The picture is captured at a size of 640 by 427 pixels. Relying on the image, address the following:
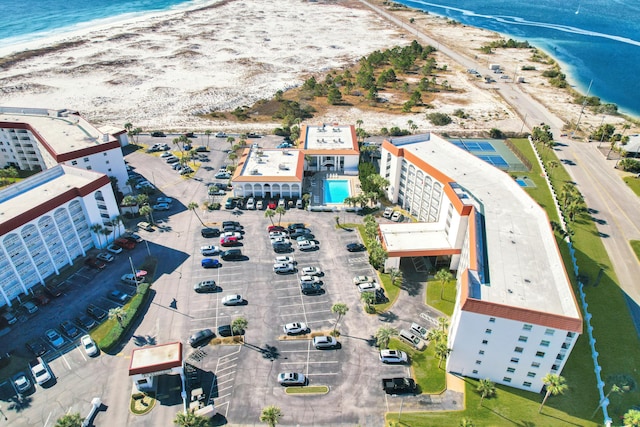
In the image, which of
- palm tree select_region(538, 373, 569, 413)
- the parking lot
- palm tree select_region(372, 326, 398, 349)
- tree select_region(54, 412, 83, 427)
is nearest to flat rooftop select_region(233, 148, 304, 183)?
the parking lot

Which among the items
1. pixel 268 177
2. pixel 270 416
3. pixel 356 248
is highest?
pixel 268 177

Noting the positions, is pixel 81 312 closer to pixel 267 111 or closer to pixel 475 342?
pixel 475 342

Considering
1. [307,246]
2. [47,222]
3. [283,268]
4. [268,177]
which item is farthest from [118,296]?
[268,177]

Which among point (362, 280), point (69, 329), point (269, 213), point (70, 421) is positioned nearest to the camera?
point (70, 421)

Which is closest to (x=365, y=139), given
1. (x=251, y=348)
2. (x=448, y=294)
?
(x=448, y=294)

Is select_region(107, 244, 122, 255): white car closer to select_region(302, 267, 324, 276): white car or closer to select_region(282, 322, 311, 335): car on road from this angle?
select_region(302, 267, 324, 276): white car

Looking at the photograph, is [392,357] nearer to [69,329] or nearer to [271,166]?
[69,329]

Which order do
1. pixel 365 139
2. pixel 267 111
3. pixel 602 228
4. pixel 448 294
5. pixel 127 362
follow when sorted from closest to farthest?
pixel 127 362 → pixel 448 294 → pixel 602 228 → pixel 365 139 → pixel 267 111
